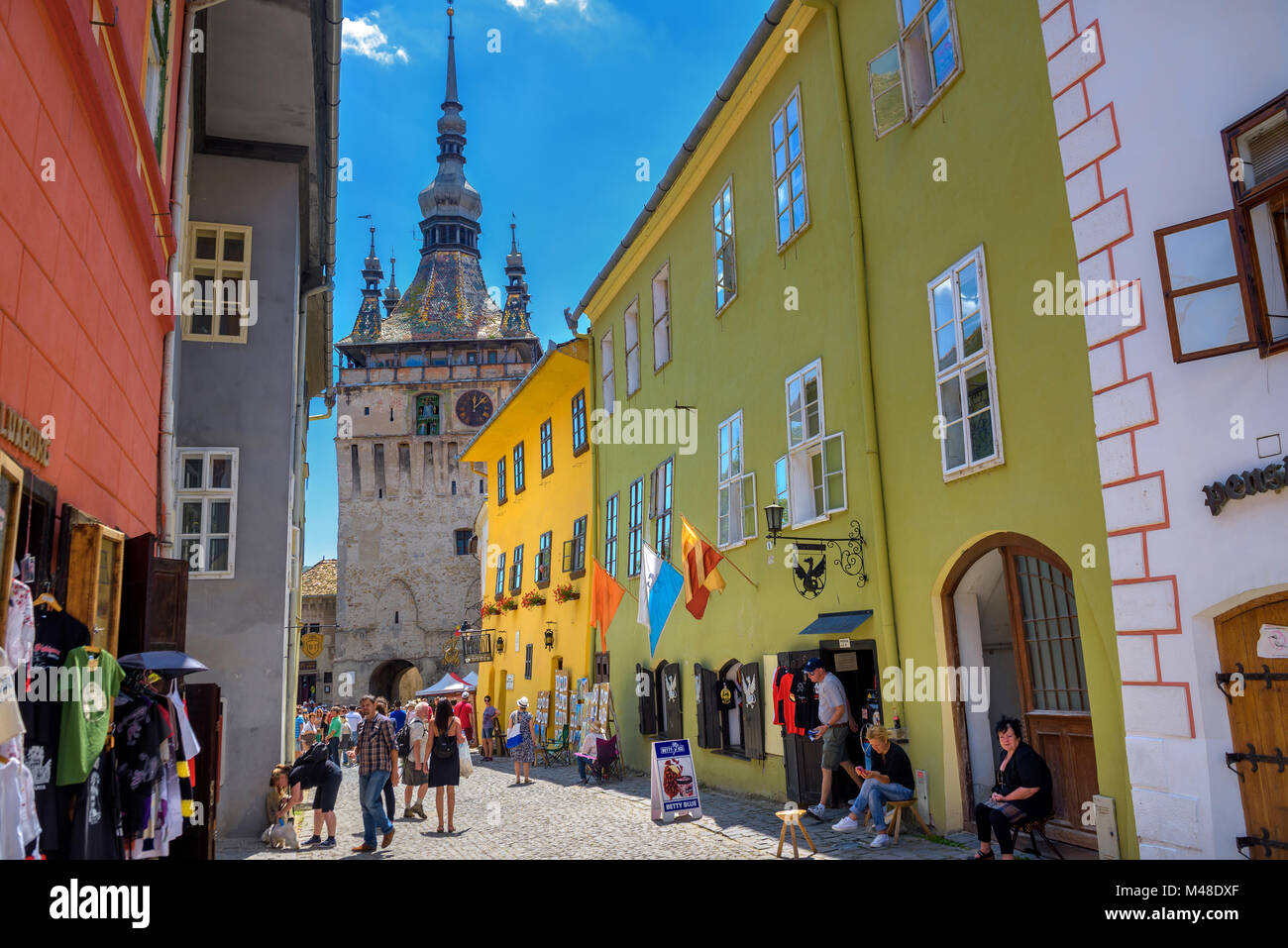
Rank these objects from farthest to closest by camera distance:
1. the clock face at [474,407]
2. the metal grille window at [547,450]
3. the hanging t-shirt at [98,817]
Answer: the clock face at [474,407] < the metal grille window at [547,450] < the hanging t-shirt at [98,817]

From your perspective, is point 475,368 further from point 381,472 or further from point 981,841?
point 981,841

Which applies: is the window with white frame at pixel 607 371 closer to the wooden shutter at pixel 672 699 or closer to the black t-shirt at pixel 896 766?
the wooden shutter at pixel 672 699

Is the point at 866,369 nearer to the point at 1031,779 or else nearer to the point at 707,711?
the point at 1031,779

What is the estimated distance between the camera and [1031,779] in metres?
7.12

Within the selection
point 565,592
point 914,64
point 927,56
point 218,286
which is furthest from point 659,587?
point 565,592

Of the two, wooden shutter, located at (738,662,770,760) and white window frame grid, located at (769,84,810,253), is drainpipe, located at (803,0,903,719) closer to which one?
white window frame grid, located at (769,84,810,253)

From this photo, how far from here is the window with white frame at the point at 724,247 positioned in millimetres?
14312

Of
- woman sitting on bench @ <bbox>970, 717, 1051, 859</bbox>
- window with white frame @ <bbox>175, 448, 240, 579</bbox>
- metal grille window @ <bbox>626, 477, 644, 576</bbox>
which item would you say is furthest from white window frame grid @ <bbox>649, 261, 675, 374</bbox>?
woman sitting on bench @ <bbox>970, 717, 1051, 859</bbox>

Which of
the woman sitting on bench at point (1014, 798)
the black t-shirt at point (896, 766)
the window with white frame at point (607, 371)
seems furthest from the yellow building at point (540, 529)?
the woman sitting on bench at point (1014, 798)

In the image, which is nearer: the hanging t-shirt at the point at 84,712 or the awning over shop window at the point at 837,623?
the hanging t-shirt at the point at 84,712

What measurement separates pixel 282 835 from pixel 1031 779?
8.63 m

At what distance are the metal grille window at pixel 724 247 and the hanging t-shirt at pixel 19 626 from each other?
36.1 ft
